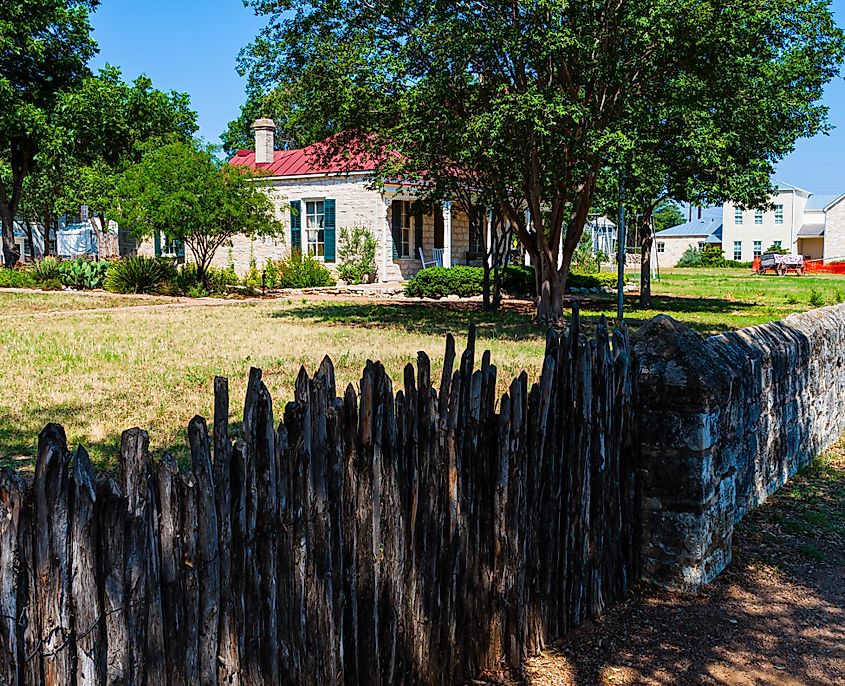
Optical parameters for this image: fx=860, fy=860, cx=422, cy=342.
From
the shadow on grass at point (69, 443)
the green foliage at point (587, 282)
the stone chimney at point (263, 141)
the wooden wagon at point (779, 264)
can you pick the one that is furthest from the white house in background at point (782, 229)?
the shadow on grass at point (69, 443)

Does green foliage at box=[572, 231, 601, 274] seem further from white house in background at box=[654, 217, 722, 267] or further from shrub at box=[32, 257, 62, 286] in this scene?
white house in background at box=[654, 217, 722, 267]

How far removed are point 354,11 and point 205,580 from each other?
14967mm

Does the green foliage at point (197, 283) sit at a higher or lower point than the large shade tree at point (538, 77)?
lower

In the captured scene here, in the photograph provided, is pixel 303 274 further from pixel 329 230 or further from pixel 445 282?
pixel 445 282

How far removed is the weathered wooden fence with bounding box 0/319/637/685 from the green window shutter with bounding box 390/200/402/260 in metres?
24.8

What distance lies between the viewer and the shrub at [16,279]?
28062mm

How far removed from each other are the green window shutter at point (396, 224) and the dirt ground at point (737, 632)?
78.9 ft

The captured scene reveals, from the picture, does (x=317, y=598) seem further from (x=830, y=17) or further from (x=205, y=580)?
(x=830, y=17)

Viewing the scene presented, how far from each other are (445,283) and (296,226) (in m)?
6.84

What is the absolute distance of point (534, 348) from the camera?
12992mm

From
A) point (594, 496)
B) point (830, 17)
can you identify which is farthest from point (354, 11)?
point (594, 496)

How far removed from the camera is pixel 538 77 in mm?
15555

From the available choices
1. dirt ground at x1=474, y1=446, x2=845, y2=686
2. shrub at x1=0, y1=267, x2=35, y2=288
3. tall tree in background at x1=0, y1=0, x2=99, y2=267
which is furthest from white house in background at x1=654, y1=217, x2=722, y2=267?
dirt ground at x1=474, y1=446, x2=845, y2=686

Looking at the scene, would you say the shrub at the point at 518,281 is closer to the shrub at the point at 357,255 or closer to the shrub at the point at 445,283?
Answer: the shrub at the point at 445,283
